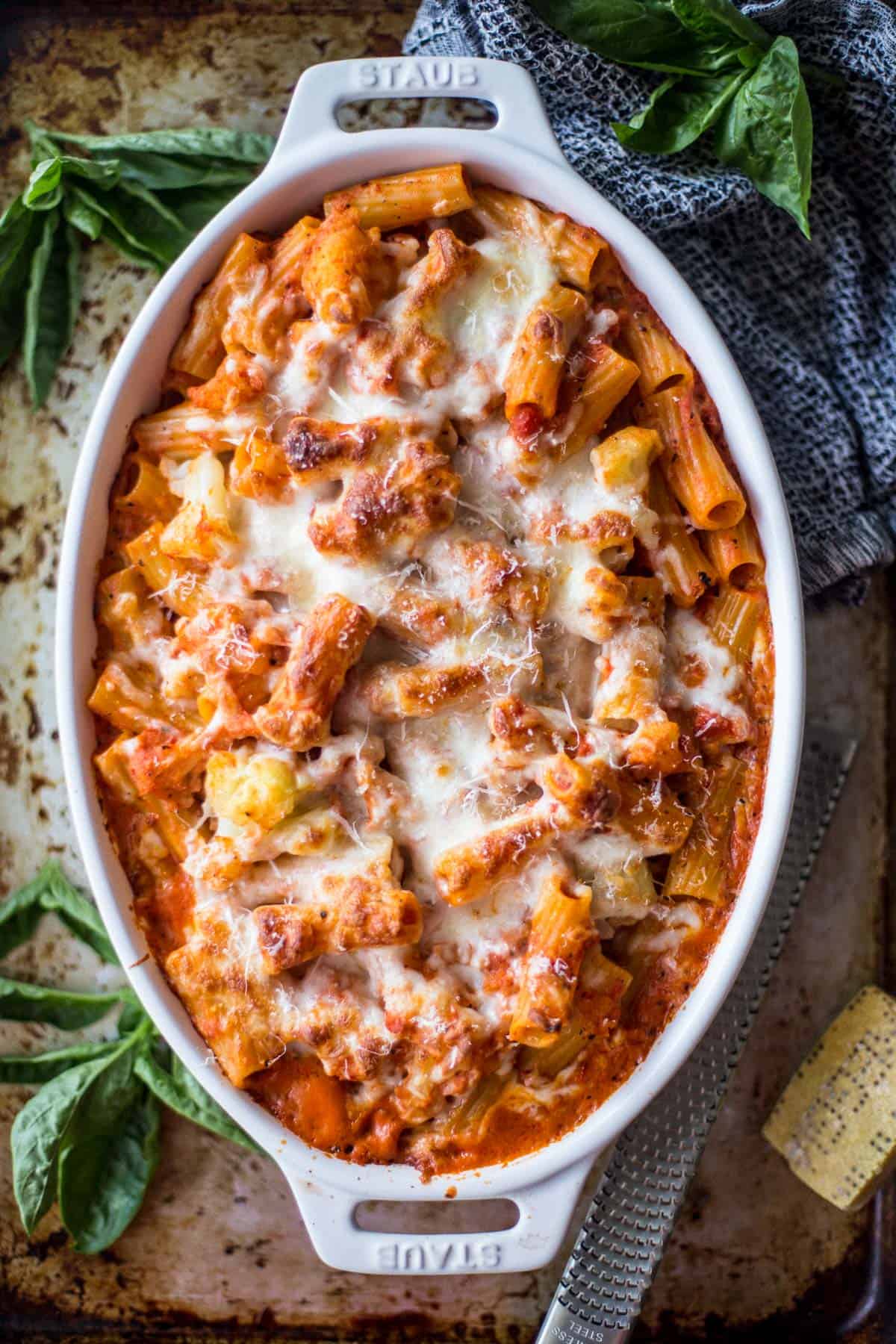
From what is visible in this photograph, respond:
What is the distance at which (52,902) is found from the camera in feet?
9.06

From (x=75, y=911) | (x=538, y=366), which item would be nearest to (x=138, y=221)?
(x=538, y=366)

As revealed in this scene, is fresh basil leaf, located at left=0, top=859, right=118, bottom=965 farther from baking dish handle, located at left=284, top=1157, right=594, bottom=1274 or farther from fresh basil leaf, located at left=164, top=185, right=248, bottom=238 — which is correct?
fresh basil leaf, located at left=164, top=185, right=248, bottom=238

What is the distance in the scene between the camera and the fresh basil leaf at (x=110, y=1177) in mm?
2672

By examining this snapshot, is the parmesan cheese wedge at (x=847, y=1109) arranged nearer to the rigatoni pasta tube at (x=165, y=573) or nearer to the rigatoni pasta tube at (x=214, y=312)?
the rigatoni pasta tube at (x=165, y=573)

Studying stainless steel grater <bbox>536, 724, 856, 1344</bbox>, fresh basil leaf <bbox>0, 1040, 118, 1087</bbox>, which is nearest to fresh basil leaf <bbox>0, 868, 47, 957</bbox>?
fresh basil leaf <bbox>0, 1040, 118, 1087</bbox>

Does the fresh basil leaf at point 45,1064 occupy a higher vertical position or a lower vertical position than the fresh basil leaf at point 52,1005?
lower

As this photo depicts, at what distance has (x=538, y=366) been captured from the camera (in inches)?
83.5

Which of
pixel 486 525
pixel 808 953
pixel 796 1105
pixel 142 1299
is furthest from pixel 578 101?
pixel 142 1299

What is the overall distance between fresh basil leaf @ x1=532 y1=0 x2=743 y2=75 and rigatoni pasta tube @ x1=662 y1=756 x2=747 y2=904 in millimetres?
1363

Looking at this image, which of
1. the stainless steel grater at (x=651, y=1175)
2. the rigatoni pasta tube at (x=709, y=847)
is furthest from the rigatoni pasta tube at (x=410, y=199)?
the stainless steel grater at (x=651, y=1175)

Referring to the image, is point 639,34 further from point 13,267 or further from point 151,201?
point 13,267

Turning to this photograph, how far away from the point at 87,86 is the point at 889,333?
1.85 metres

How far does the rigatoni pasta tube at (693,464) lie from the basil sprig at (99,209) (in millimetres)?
1066

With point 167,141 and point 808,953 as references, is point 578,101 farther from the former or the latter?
point 808,953
